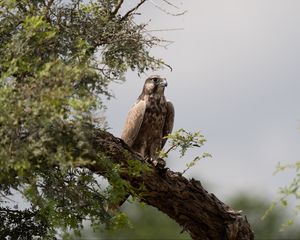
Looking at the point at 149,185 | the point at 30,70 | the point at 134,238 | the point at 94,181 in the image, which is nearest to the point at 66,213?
the point at 94,181

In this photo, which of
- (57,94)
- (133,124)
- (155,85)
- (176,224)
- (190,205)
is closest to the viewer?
(57,94)

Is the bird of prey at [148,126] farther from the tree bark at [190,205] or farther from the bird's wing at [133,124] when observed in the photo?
the tree bark at [190,205]

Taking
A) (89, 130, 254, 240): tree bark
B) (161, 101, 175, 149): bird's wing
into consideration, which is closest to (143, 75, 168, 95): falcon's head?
(161, 101, 175, 149): bird's wing

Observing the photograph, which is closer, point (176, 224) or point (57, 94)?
point (57, 94)

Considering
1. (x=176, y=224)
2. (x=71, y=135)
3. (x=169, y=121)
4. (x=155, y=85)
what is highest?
(x=176, y=224)

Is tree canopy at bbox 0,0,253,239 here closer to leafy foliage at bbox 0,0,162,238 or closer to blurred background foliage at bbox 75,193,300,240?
leafy foliage at bbox 0,0,162,238

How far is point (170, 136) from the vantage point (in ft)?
29.9

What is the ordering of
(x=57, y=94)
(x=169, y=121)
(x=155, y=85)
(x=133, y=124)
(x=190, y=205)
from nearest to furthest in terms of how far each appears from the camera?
(x=57, y=94) → (x=190, y=205) → (x=133, y=124) → (x=169, y=121) → (x=155, y=85)

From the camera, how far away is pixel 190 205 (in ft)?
30.6

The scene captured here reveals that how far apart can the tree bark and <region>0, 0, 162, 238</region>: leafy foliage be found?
2.29ft

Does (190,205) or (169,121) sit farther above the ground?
(169,121)

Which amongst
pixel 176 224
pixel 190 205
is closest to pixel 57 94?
pixel 190 205

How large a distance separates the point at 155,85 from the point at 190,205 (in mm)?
1879

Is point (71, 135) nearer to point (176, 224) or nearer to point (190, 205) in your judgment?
point (190, 205)
